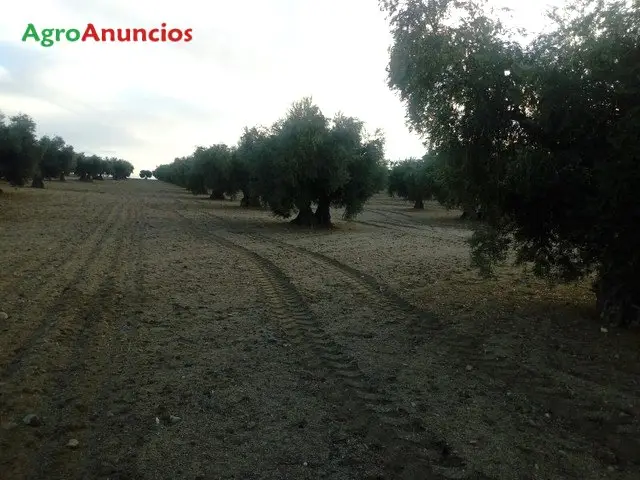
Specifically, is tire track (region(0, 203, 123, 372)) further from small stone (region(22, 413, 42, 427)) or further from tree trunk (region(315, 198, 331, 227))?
tree trunk (region(315, 198, 331, 227))

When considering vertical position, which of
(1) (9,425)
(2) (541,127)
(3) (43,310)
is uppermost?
(2) (541,127)

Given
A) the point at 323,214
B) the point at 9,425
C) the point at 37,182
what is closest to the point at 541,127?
the point at 9,425

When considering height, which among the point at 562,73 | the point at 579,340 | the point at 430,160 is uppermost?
the point at 562,73

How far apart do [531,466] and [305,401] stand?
225 cm

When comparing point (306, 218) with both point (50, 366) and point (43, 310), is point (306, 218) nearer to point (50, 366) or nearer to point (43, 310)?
point (43, 310)

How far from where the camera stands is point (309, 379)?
588 centimetres

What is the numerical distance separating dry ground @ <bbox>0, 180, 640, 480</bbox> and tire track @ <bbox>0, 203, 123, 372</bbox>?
0.13 ft

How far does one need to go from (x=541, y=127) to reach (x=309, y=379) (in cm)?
492

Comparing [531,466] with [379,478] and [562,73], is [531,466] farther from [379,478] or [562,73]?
[562,73]

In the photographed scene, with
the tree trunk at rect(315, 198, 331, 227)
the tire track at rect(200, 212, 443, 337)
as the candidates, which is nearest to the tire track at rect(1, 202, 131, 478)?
the tire track at rect(200, 212, 443, 337)

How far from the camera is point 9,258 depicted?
A: 12.5 metres

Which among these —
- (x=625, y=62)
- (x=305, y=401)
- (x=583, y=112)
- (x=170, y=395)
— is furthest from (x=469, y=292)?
(x=170, y=395)

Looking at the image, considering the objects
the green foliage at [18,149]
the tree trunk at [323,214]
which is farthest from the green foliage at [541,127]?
the green foliage at [18,149]

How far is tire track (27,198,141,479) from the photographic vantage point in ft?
13.4
